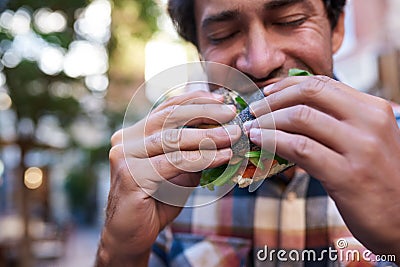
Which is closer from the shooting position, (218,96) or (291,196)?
(218,96)

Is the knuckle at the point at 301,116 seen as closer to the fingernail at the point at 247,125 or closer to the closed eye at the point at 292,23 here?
the fingernail at the point at 247,125

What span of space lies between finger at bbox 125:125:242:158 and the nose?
0.21 metres

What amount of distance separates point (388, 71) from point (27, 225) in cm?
438

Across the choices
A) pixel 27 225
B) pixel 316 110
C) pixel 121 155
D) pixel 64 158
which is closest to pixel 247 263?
pixel 121 155

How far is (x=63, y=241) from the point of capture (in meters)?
7.13

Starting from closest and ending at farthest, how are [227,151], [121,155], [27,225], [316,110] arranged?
[316,110], [227,151], [121,155], [27,225]

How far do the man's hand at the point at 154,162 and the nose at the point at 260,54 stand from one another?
0.12 m

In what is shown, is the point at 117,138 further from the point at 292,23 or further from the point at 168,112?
the point at 292,23

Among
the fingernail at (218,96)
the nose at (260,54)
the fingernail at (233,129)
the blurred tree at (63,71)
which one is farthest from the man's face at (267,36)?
the blurred tree at (63,71)

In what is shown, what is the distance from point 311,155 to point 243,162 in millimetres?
186

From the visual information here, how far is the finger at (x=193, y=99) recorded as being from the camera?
81cm

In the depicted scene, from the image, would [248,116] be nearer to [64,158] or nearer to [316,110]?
[316,110]

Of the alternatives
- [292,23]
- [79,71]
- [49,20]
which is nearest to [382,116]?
[292,23]

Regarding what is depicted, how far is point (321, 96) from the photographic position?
0.63 metres
